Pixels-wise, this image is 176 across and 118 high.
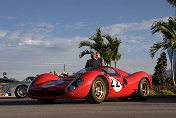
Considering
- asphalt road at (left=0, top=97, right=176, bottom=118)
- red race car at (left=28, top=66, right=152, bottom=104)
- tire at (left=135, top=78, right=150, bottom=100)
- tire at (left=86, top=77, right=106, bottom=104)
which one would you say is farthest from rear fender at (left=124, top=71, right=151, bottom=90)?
asphalt road at (left=0, top=97, right=176, bottom=118)

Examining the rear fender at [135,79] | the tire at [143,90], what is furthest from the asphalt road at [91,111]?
the tire at [143,90]

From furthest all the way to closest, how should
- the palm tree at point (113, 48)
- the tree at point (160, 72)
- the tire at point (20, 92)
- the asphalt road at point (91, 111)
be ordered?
1. the palm tree at point (113, 48)
2. the tree at point (160, 72)
3. the tire at point (20, 92)
4. the asphalt road at point (91, 111)

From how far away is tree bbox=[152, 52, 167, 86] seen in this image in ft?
63.1

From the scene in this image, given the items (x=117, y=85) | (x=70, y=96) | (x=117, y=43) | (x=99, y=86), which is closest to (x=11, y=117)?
(x=70, y=96)

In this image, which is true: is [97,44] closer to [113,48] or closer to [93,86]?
[113,48]

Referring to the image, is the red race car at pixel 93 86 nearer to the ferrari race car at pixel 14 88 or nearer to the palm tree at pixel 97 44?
the ferrari race car at pixel 14 88

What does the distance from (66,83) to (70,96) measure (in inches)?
16.9

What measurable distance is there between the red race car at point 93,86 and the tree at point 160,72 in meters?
9.76

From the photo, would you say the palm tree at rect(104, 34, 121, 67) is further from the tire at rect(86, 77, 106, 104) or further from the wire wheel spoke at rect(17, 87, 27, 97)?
the tire at rect(86, 77, 106, 104)

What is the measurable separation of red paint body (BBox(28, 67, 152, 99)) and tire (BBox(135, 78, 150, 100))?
11 centimetres

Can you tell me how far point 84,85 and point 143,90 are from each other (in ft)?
9.53

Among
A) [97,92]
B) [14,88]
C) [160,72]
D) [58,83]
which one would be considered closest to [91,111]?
[97,92]

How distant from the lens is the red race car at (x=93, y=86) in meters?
7.58

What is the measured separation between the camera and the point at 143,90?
9.69 meters
